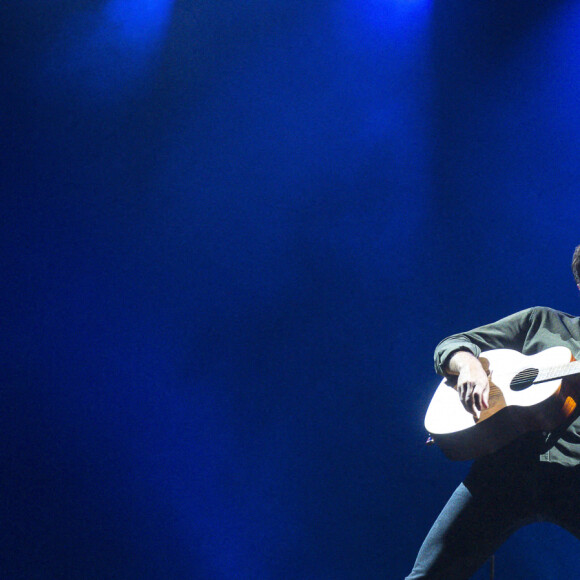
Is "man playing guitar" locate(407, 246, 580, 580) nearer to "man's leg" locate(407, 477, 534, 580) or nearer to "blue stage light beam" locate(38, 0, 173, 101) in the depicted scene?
"man's leg" locate(407, 477, 534, 580)

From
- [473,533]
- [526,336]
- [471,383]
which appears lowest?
[473,533]

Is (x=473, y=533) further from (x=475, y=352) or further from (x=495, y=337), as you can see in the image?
(x=495, y=337)

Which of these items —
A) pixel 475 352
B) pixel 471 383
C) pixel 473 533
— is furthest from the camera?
pixel 475 352

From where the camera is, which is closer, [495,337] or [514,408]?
[514,408]

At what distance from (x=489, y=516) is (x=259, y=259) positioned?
165 cm

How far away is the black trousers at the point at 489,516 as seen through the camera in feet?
5.77

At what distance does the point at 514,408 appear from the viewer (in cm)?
180

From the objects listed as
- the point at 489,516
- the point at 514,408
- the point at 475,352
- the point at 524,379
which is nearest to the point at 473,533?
the point at 489,516

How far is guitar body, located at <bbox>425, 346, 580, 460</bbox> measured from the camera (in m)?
1.76

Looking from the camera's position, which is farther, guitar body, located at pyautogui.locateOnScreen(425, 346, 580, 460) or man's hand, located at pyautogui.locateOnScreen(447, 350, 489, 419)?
man's hand, located at pyautogui.locateOnScreen(447, 350, 489, 419)

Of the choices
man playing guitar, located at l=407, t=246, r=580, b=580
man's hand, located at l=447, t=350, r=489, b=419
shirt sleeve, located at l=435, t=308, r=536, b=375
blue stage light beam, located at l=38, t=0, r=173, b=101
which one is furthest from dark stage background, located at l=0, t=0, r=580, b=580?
man playing guitar, located at l=407, t=246, r=580, b=580

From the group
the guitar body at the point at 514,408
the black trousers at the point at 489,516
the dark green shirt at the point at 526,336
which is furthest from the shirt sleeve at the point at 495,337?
the black trousers at the point at 489,516

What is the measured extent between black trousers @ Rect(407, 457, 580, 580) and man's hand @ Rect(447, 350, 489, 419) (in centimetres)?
23

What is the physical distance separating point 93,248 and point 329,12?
75.1 inches
